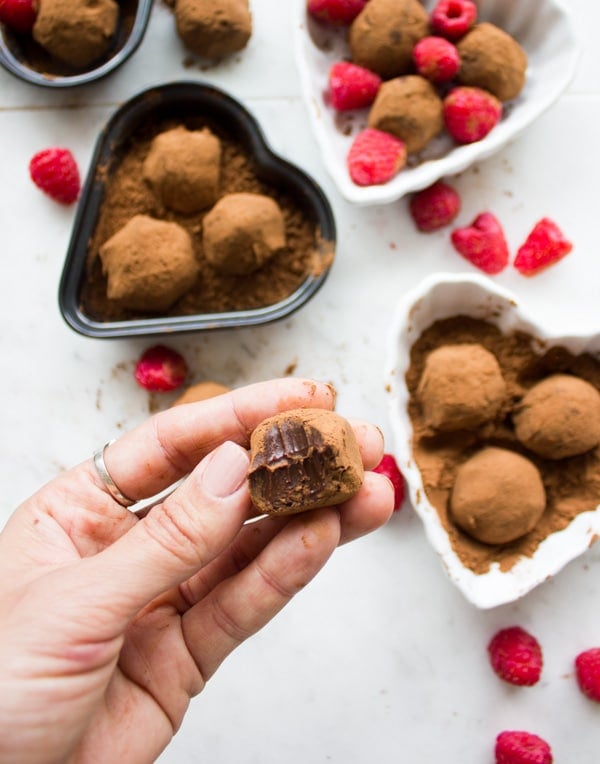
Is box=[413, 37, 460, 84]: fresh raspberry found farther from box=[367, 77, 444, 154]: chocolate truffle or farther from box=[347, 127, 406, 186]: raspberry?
box=[347, 127, 406, 186]: raspberry

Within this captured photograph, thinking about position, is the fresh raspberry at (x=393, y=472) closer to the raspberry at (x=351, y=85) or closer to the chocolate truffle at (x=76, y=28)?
the raspberry at (x=351, y=85)

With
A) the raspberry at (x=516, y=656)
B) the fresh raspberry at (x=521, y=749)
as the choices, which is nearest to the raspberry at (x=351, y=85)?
the raspberry at (x=516, y=656)

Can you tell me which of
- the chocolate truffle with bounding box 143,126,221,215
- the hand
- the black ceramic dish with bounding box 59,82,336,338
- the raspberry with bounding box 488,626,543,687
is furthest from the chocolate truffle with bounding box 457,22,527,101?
the raspberry with bounding box 488,626,543,687

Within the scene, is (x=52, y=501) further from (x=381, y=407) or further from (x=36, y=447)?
(x=381, y=407)

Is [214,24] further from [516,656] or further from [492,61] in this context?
[516,656]

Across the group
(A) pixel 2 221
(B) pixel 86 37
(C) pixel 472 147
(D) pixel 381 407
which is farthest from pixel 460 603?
(B) pixel 86 37

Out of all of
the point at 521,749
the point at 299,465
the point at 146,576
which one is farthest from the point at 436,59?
the point at 521,749

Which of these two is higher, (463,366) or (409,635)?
(463,366)
